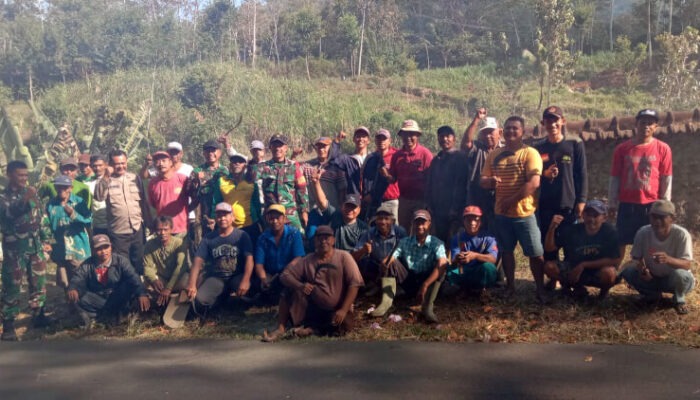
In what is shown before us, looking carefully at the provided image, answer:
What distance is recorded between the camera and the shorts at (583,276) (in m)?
6.55

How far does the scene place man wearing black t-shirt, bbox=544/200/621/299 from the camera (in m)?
6.47

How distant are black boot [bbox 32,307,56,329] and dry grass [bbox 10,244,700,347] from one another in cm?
21

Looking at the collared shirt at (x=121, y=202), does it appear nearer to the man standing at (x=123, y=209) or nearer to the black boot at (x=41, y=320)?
the man standing at (x=123, y=209)

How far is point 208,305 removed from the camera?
284 inches

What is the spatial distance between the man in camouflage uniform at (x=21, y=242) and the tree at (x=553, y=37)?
56.0ft

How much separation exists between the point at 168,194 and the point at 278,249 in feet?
5.75

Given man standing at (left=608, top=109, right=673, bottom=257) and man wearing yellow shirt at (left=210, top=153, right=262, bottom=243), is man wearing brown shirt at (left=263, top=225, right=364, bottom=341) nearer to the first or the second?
man wearing yellow shirt at (left=210, top=153, right=262, bottom=243)

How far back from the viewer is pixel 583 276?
21.7 feet

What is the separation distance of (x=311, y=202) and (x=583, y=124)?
15.6 ft

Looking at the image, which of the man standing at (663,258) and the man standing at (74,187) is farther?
the man standing at (74,187)

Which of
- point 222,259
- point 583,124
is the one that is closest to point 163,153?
point 222,259

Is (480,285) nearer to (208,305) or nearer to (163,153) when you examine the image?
(208,305)

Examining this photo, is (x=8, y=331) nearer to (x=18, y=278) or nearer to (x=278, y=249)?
(x=18, y=278)

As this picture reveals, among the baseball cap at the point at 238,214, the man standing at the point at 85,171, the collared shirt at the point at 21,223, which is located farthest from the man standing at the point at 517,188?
the collared shirt at the point at 21,223
